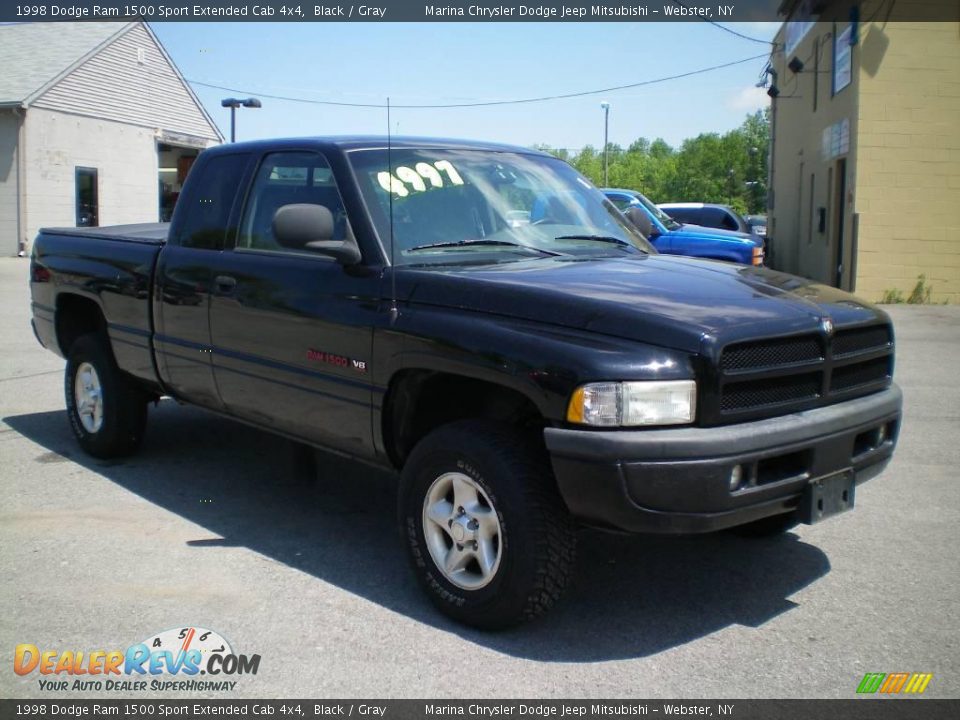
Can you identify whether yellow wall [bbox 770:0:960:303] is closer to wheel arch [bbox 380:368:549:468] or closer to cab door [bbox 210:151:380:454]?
cab door [bbox 210:151:380:454]

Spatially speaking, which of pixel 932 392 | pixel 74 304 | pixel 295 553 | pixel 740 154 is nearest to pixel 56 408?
pixel 74 304

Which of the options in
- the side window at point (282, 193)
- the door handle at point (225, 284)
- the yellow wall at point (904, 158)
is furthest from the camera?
the yellow wall at point (904, 158)

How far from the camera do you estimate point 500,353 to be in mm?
3680

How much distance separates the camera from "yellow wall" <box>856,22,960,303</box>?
1761 centimetres

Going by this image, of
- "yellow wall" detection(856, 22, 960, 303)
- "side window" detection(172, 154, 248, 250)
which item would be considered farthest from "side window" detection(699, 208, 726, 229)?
"side window" detection(172, 154, 248, 250)

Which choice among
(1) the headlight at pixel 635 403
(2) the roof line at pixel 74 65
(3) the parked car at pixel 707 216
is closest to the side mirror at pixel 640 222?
(1) the headlight at pixel 635 403

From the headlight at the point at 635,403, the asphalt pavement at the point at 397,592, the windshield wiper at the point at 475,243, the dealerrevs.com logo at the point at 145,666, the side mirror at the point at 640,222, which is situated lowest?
the dealerrevs.com logo at the point at 145,666

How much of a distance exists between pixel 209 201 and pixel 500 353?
252 centimetres

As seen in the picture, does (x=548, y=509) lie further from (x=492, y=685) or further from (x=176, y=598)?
(x=176, y=598)

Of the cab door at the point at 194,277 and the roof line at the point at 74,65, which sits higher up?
the roof line at the point at 74,65

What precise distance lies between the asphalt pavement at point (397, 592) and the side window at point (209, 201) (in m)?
1.38

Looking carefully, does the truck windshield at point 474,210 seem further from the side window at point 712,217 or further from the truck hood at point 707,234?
the side window at point 712,217

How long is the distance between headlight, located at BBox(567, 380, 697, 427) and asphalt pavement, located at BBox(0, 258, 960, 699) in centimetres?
92

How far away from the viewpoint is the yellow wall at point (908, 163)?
17.6 m
